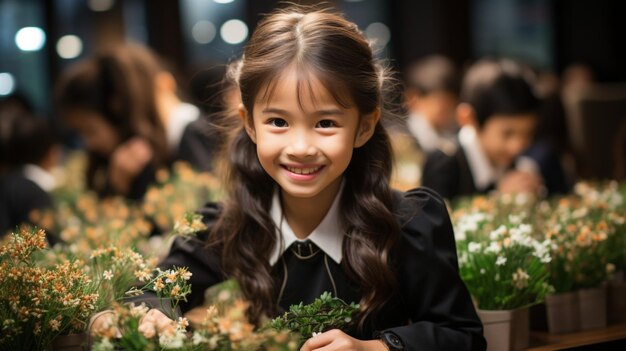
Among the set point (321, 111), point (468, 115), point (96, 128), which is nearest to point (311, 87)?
point (321, 111)

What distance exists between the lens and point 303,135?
190 centimetres

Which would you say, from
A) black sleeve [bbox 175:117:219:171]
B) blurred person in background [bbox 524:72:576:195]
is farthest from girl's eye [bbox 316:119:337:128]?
blurred person in background [bbox 524:72:576:195]

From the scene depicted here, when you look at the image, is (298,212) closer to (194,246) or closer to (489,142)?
(194,246)

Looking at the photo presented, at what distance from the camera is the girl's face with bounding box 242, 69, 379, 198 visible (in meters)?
1.89

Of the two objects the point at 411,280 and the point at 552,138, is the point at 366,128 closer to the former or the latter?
the point at 411,280

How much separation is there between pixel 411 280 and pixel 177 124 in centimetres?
263

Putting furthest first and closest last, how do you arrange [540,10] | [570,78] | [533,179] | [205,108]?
[540,10]
[570,78]
[205,108]
[533,179]

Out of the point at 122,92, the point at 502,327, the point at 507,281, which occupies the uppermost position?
the point at 122,92

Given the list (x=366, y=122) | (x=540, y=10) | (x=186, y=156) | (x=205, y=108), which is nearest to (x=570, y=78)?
(x=540, y=10)

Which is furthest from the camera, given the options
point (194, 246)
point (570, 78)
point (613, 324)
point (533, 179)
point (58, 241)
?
point (570, 78)

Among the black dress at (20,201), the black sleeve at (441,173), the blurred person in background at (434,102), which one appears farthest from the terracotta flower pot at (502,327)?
the blurred person in background at (434,102)

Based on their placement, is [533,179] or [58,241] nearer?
[58,241]

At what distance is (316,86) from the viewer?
189cm

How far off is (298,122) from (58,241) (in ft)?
4.93
